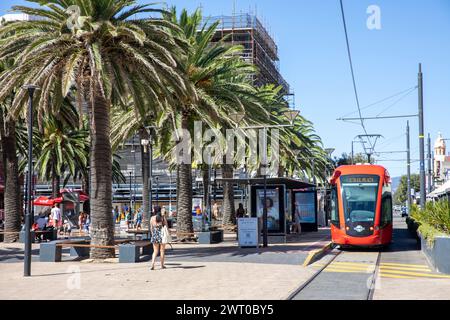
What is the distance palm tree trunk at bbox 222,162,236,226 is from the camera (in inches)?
1499

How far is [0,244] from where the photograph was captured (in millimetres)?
30516

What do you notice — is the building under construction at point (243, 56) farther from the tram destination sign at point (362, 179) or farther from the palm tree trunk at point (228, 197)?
the tram destination sign at point (362, 179)

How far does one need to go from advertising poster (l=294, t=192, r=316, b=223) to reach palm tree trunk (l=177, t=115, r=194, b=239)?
416 inches

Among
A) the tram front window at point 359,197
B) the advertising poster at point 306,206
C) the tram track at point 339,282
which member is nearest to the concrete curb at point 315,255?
the tram track at point 339,282

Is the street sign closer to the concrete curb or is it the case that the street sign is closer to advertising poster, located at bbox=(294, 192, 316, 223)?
the concrete curb

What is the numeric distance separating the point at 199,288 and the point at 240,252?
10.3 m

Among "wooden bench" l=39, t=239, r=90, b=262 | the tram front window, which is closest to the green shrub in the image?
the tram front window

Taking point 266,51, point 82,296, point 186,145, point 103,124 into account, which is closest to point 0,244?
point 186,145

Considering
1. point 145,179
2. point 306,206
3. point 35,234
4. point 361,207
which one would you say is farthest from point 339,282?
point 306,206

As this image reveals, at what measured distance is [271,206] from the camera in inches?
1144

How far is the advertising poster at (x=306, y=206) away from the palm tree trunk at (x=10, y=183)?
16020 millimetres

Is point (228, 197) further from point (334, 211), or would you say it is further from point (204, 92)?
point (334, 211)
